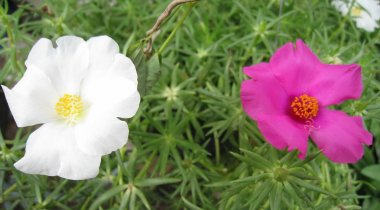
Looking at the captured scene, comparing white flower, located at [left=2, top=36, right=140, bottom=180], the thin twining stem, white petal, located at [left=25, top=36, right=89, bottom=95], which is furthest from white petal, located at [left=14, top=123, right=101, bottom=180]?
the thin twining stem

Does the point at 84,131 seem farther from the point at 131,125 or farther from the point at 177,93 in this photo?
the point at 177,93

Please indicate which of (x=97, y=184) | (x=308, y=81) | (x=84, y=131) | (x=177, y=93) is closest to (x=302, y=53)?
(x=308, y=81)

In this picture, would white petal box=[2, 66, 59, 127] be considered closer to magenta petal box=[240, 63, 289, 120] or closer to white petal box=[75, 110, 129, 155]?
white petal box=[75, 110, 129, 155]

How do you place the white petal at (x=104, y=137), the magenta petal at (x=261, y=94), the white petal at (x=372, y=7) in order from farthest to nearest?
the white petal at (x=372, y=7), the magenta petal at (x=261, y=94), the white petal at (x=104, y=137)

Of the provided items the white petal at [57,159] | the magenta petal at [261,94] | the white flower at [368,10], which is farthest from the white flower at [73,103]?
the white flower at [368,10]

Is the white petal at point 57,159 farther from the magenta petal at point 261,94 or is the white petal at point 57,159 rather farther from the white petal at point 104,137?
the magenta petal at point 261,94
